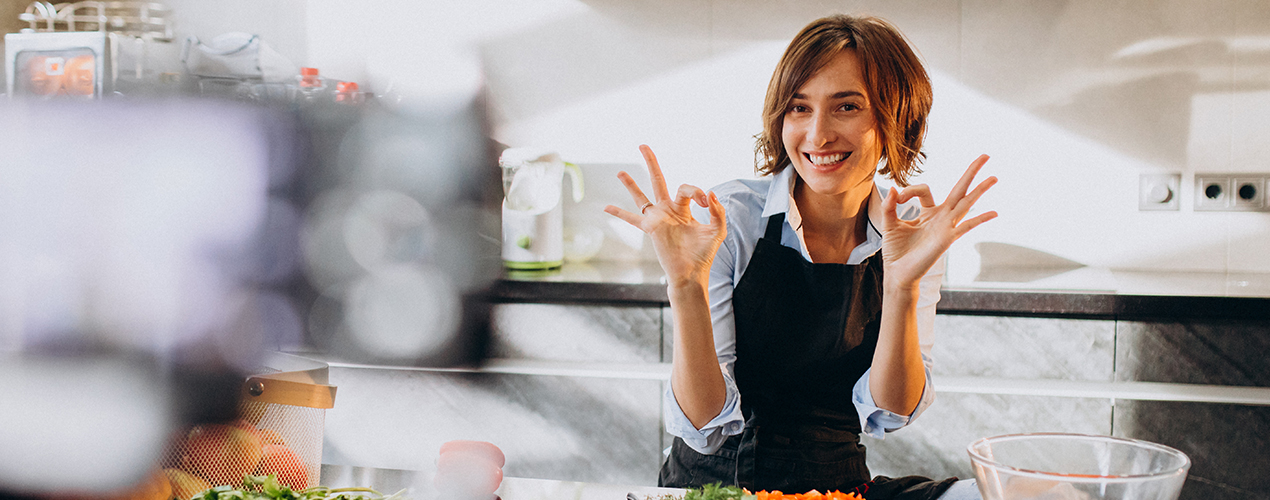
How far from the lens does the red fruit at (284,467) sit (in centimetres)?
72

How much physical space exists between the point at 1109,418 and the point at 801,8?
126cm

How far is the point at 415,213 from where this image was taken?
6.63 ft

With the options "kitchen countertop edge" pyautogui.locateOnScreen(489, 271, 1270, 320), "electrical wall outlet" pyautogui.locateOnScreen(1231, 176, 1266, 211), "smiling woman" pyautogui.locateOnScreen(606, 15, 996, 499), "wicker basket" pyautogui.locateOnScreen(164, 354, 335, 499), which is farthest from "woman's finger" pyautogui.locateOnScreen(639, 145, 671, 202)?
"electrical wall outlet" pyautogui.locateOnScreen(1231, 176, 1266, 211)

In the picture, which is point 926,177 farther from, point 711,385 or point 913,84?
point 711,385

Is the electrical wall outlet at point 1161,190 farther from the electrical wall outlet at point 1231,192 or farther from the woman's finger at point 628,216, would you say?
the woman's finger at point 628,216

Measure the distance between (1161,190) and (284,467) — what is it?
2182mm

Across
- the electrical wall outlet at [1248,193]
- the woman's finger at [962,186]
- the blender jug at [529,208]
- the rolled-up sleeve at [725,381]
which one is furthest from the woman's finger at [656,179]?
the electrical wall outlet at [1248,193]

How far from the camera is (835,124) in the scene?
1.11 meters

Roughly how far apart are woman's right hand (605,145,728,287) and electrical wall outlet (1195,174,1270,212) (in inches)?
68.5

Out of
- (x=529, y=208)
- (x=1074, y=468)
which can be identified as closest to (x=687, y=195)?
(x=1074, y=468)

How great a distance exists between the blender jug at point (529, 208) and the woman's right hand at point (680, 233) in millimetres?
1193

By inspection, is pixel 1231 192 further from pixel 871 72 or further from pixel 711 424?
pixel 711 424

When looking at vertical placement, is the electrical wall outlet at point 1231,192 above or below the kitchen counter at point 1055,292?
above

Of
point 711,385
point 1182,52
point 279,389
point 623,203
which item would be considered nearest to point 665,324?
point 623,203
